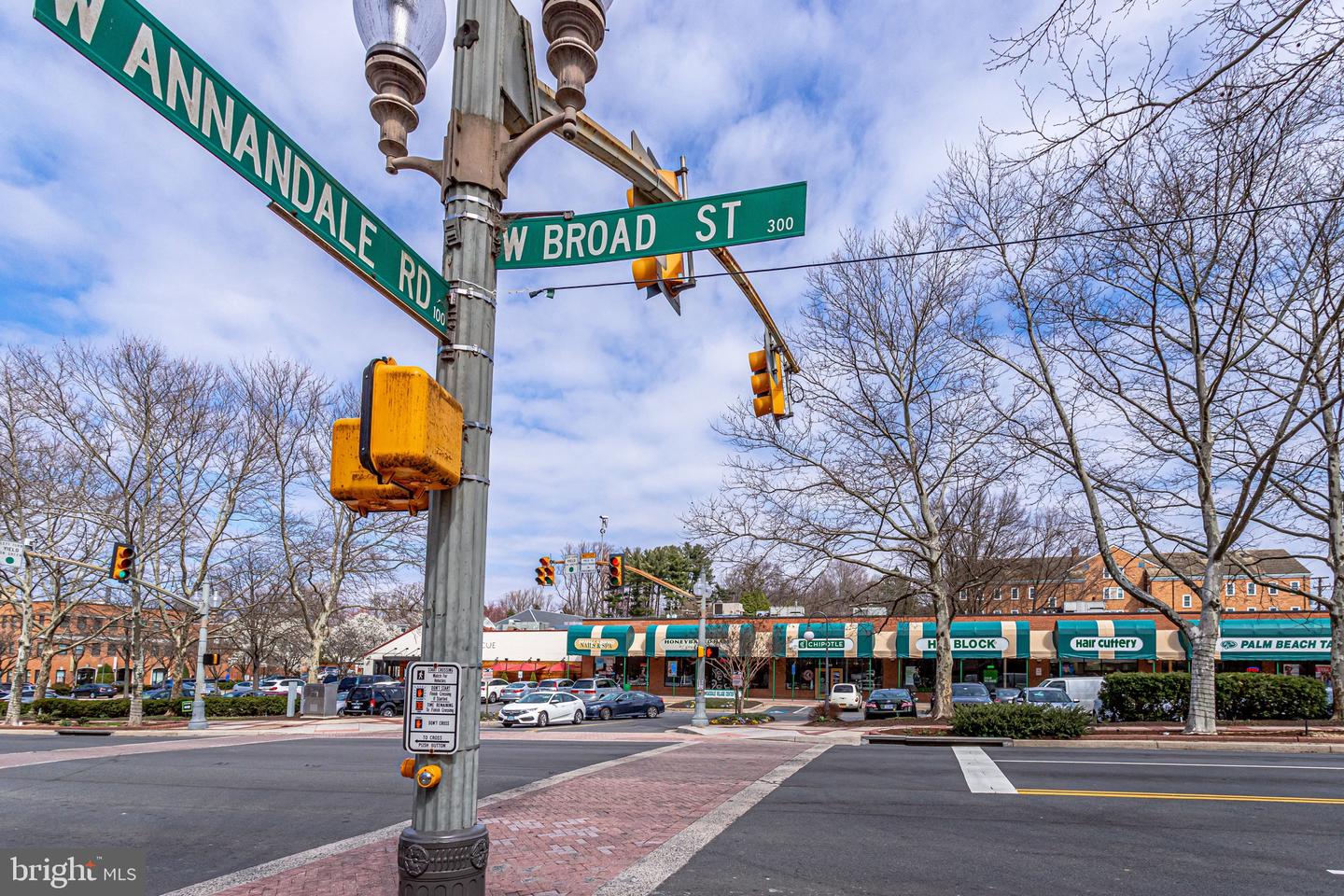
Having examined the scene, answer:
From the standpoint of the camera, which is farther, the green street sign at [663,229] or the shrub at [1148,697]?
the shrub at [1148,697]

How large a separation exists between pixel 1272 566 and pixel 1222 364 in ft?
168

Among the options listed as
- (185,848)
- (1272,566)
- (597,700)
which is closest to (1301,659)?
(1272,566)

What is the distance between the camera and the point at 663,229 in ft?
14.0

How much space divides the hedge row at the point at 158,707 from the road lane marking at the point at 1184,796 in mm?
34358

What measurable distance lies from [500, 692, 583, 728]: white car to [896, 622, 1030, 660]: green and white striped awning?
1768cm

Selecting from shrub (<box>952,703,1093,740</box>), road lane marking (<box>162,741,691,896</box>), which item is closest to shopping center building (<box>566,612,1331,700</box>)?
shrub (<box>952,703,1093,740</box>)

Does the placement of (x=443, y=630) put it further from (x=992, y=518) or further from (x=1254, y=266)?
(x=992, y=518)

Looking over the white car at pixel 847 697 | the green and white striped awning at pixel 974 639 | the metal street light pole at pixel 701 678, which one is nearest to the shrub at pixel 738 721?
the metal street light pole at pixel 701 678

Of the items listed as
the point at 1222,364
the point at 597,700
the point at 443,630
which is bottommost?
the point at 597,700

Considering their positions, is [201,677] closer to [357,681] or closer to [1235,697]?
[357,681]

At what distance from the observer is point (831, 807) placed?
10438 mm

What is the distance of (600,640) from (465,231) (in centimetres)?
4842

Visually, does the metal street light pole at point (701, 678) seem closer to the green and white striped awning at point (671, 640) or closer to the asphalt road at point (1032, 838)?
the asphalt road at point (1032, 838)

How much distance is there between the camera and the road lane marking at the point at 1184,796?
34.3 feet
